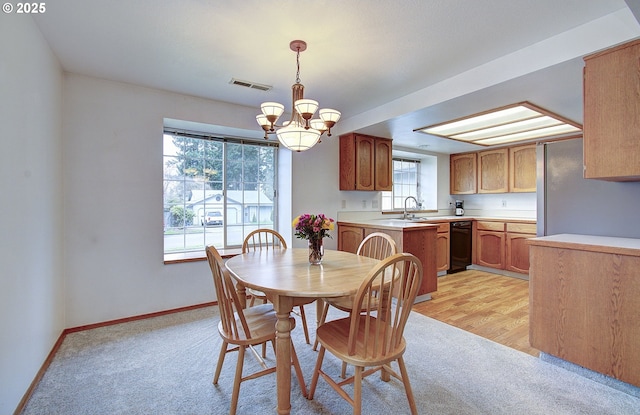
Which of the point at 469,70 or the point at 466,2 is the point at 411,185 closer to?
the point at 469,70

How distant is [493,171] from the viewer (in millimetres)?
4883

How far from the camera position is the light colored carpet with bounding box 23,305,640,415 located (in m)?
1.62

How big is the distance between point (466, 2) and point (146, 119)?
2.85 m

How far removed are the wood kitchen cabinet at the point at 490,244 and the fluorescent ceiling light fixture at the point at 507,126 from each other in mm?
1319

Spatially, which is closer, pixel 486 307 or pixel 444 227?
pixel 486 307

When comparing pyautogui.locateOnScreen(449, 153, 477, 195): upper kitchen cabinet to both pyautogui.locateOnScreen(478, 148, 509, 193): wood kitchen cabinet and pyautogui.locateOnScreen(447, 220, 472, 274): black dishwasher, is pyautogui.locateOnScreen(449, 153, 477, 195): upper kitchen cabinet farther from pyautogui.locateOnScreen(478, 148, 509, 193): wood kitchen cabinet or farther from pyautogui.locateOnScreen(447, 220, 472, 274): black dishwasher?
pyautogui.locateOnScreen(447, 220, 472, 274): black dishwasher

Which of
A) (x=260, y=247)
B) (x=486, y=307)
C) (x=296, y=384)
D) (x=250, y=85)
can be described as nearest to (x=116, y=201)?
(x=260, y=247)

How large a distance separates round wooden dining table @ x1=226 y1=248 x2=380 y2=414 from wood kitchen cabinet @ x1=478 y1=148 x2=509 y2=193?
3.81m

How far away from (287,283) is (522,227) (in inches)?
164

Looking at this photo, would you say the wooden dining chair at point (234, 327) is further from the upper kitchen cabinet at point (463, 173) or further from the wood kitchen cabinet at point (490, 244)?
the upper kitchen cabinet at point (463, 173)

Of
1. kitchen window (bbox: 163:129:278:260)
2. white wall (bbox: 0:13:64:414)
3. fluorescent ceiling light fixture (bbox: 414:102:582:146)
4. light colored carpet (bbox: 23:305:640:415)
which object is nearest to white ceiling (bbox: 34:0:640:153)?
fluorescent ceiling light fixture (bbox: 414:102:582:146)

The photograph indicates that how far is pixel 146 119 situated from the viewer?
9.52ft

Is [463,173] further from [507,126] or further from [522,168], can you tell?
[507,126]

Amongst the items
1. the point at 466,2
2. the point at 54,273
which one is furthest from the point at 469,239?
the point at 54,273
